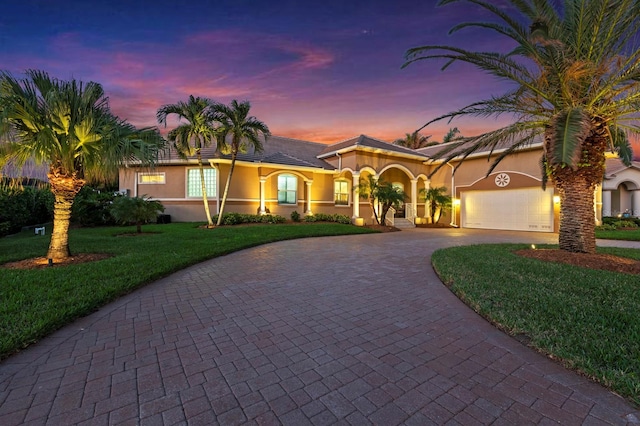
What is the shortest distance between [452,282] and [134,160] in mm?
7818

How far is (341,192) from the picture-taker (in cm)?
2036

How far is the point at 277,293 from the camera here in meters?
5.04

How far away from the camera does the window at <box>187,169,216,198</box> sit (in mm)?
17078

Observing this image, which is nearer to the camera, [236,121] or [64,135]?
[64,135]

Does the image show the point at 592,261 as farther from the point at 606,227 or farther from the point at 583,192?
the point at 606,227

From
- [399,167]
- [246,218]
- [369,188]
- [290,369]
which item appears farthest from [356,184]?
[290,369]

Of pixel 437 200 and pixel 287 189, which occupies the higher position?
pixel 287 189

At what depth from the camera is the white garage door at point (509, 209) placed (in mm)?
16312

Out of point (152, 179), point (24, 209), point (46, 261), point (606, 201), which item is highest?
point (152, 179)

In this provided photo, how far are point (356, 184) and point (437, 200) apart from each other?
5888 mm

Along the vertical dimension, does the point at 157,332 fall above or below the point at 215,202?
below

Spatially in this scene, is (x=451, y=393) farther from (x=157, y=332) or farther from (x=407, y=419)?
(x=157, y=332)

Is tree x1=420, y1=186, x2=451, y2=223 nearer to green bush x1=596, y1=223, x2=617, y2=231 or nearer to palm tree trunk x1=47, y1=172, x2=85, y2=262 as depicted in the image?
green bush x1=596, y1=223, x2=617, y2=231

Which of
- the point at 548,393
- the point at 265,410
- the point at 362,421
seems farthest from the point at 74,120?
the point at 548,393
